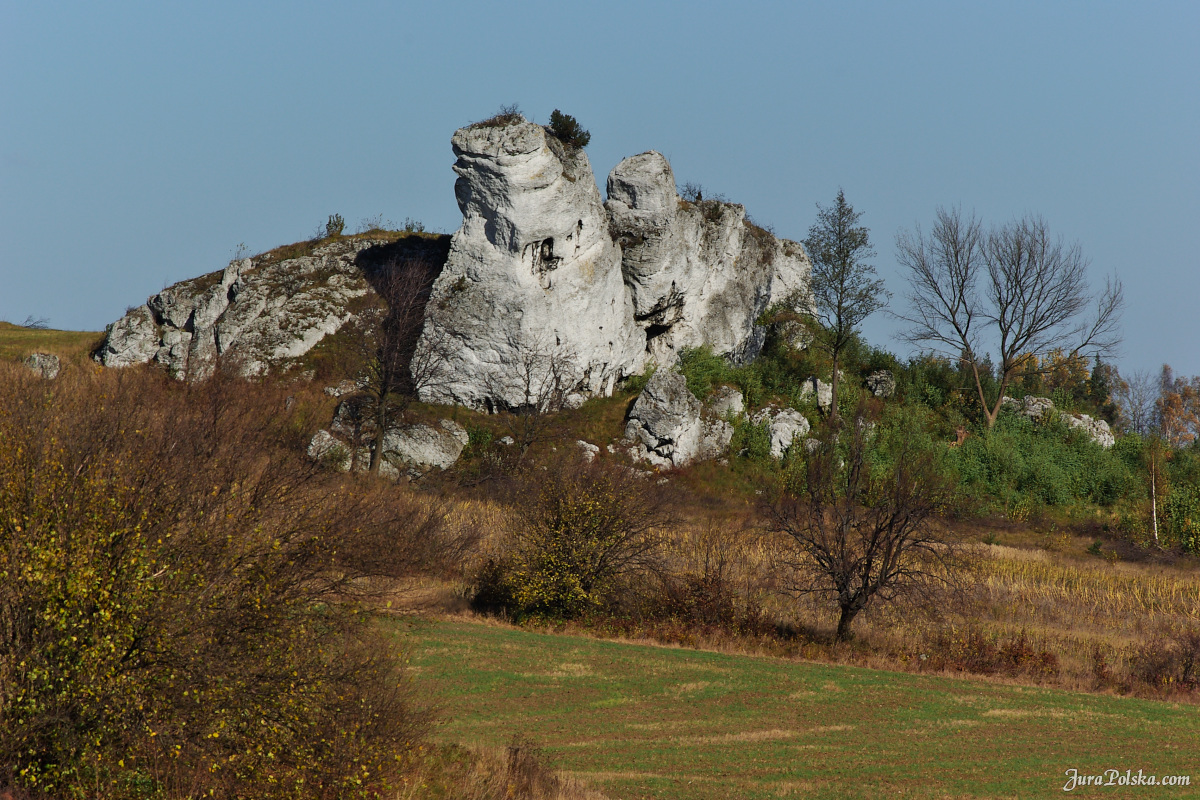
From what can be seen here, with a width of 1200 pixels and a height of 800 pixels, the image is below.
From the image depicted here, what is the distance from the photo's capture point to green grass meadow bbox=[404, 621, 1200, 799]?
14422 millimetres

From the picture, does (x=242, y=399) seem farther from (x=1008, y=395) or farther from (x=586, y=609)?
(x=1008, y=395)

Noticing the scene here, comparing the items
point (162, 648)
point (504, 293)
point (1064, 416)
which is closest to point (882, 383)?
point (1064, 416)

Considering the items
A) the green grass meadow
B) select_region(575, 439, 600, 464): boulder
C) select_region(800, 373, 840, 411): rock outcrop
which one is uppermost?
select_region(800, 373, 840, 411): rock outcrop

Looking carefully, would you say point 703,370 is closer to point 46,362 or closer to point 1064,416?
point 1064,416

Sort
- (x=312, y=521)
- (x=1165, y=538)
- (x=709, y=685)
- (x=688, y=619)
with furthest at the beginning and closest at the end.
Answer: (x=1165, y=538)
(x=688, y=619)
(x=709, y=685)
(x=312, y=521)

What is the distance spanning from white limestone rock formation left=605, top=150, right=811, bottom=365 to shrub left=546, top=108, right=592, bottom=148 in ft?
12.7

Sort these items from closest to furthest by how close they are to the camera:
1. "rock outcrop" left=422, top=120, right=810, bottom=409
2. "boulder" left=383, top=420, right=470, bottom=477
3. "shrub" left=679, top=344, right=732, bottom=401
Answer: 1. "boulder" left=383, top=420, right=470, bottom=477
2. "rock outcrop" left=422, top=120, right=810, bottom=409
3. "shrub" left=679, top=344, right=732, bottom=401

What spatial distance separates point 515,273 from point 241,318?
14.1 m

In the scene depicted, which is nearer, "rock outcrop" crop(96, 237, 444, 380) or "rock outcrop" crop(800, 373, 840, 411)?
"rock outcrop" crop(96, 237, 444, 380)

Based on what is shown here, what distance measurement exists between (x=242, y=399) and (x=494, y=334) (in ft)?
40.5

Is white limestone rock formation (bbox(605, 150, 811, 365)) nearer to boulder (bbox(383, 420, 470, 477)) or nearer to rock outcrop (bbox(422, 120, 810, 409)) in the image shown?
rock outcrop (bbox(422, 120, 810, 409))

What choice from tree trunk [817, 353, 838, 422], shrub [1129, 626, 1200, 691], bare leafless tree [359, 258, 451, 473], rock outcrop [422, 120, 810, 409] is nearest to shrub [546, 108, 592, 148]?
rock outcrop [422, 120, 810, 409]

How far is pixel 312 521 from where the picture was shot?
14.0 meters

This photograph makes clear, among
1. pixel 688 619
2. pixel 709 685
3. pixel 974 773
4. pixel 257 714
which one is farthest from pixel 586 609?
pixel 257 714
